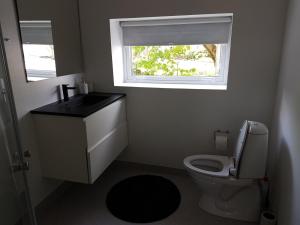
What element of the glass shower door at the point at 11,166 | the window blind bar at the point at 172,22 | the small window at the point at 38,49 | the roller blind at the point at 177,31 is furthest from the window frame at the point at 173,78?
the glass shower door at the point at 11,166

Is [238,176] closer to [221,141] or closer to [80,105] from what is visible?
[221,141]

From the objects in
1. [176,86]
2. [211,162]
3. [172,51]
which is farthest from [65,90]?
[211,162]

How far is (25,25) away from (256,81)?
1.95m

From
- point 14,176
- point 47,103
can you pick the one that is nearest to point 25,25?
point 47,103

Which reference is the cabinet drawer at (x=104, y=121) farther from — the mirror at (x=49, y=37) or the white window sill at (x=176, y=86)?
the mirror at (x=49, y=37)

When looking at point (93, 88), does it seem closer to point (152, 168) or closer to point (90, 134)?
Result: point (90, 134)

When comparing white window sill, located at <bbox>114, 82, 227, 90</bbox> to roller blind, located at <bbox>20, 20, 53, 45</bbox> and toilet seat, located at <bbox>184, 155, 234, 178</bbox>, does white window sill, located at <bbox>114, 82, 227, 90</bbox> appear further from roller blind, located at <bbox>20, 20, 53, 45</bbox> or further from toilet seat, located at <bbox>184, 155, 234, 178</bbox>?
roller blind, located at <bbox>20, 20, 53, 45</bbox>

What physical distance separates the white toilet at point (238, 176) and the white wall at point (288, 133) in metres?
0.14

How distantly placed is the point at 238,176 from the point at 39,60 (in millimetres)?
1834

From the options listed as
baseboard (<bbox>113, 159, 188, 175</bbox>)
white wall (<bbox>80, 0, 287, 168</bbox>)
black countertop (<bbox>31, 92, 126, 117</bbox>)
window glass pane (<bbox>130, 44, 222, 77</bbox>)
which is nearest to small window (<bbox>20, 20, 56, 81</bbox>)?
black countertop (<bbox>31, 92, 126, 117</bbox>)

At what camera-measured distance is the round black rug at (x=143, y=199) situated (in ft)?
6.66

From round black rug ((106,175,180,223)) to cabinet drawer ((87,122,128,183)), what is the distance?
0.36m

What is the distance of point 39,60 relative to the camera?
190 centimetres

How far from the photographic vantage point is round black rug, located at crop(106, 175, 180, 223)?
2.03 metres
